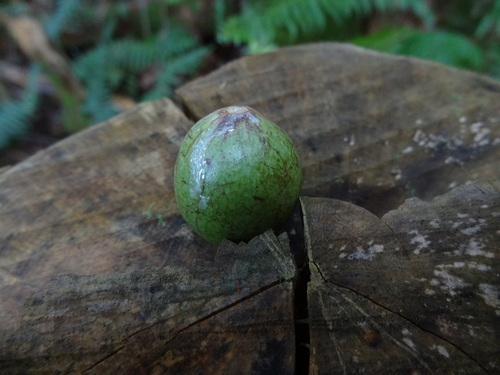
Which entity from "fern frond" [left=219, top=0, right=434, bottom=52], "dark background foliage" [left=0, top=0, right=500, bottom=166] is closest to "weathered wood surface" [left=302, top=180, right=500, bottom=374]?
"dark background foliage" [left=0, top=0, right=500, bottom=166]

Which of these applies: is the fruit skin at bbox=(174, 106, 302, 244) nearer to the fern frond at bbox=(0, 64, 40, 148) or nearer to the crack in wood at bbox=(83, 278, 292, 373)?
the crack in wood at bbox=(83, 278, 292, 373)

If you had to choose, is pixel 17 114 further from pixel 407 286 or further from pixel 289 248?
pixel 407 286

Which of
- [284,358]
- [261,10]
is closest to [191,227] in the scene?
[284,358]

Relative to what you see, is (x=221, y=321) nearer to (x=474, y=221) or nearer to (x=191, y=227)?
(x=191, y=227)

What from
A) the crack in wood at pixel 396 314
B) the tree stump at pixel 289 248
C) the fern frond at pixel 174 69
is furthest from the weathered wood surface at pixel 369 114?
the fern frond at pixel 174 69

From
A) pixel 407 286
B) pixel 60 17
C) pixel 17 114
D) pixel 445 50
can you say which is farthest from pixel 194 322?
pixel 60 17

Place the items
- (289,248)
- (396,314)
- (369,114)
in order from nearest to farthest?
(396,314), (289,248), (369,114)
